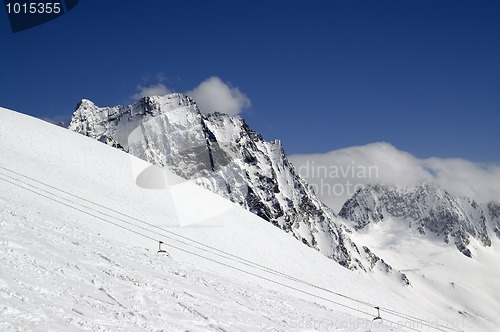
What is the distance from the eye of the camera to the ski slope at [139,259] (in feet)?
46.5

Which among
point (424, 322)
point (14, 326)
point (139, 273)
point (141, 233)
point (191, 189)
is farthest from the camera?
point (191, 189)

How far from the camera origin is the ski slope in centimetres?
1419

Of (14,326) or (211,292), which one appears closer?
(14,326)

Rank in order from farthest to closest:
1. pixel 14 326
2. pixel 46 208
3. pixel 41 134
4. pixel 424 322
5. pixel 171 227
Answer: pixel 41 134 < pixel 424 322 < pixel 171 227 < pixel 46 208 < pixel 14 326

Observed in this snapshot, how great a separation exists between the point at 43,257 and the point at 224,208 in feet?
71.9

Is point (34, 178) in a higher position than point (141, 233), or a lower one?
higher

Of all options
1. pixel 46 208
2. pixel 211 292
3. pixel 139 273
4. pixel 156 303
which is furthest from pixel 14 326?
pixel 46 208

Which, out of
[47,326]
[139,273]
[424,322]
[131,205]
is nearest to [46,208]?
[131,205]

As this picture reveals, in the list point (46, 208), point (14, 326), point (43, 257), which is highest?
point (46, 208)

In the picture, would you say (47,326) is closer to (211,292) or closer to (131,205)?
(211,292)

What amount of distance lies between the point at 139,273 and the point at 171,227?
12.0m

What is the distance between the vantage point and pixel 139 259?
20922mm

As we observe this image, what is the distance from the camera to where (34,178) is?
28.5 meters

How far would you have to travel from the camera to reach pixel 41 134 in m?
36.1
